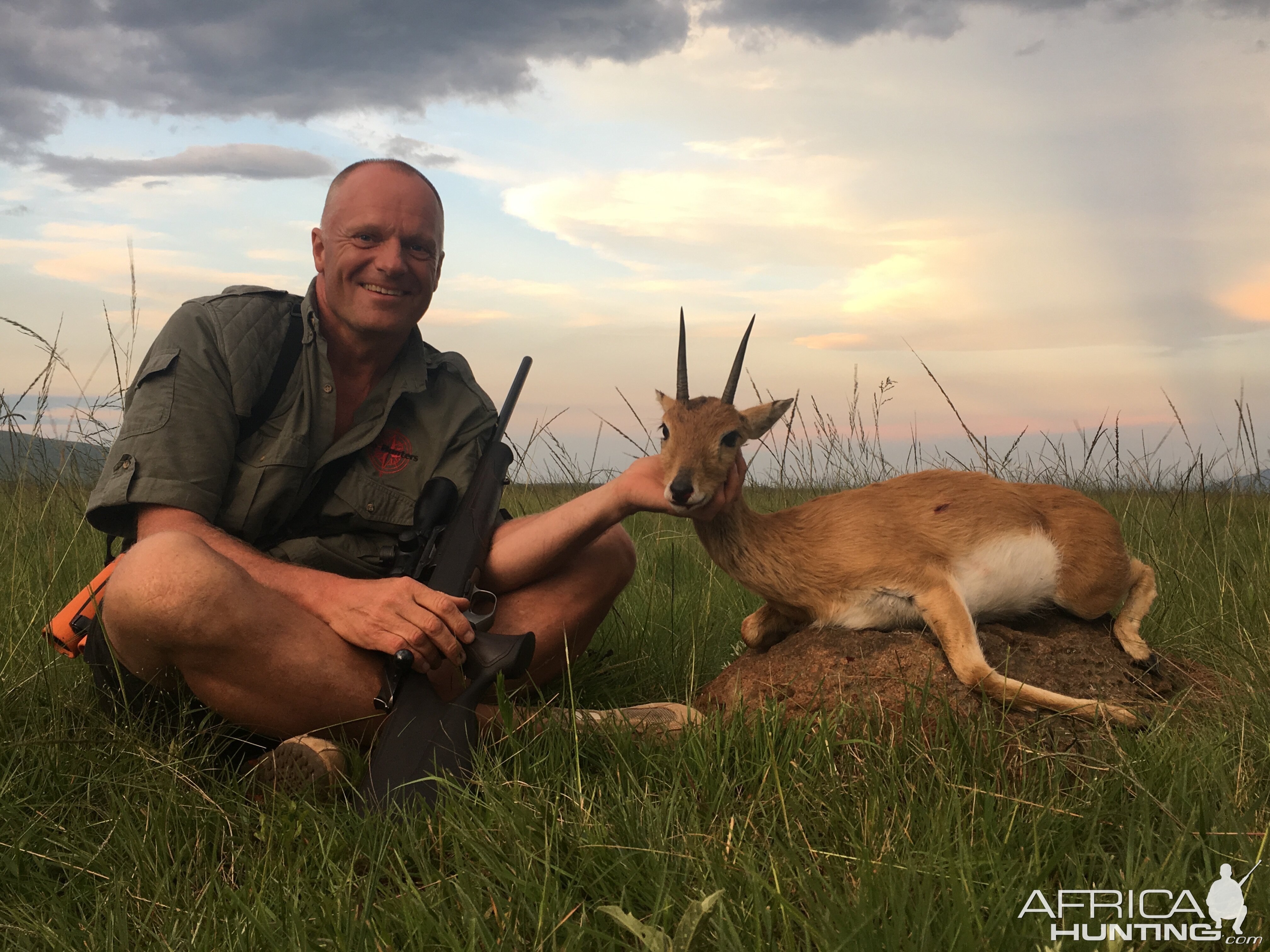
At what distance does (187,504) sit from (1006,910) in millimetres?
3579

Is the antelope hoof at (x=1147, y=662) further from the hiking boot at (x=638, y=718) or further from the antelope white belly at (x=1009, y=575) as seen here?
the hiking boot at (x=638, y=718)

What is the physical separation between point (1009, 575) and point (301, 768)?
10.4ft

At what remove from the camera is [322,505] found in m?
4.90

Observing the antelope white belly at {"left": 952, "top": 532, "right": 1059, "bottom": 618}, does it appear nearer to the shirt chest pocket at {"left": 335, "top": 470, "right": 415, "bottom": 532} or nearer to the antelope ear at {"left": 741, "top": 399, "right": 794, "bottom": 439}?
the antelope ear at {"left": 741, "top": 399, "right": 794, "bottom": 439}

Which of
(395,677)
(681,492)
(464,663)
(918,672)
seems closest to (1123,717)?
(918,672)

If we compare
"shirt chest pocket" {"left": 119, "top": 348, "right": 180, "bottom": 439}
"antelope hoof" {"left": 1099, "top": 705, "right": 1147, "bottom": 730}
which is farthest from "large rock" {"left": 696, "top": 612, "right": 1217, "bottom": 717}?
"shirt chest pocket" {"left": 119, "top": 348, "right": 180, "bottom": 439}

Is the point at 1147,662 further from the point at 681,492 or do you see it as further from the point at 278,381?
the point at 278,381

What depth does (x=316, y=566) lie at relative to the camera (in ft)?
15.6

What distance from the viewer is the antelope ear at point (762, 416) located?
178 inches

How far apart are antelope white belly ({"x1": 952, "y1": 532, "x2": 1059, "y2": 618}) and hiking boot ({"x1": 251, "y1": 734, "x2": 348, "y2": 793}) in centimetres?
275

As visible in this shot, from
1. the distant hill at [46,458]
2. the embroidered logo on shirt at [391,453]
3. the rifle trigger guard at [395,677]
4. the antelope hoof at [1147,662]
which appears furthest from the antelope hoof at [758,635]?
the distant hill at [46,458]

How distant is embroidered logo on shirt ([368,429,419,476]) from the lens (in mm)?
5008

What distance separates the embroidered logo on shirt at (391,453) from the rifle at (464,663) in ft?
1.32

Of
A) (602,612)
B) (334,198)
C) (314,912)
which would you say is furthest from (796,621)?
(334,198)
